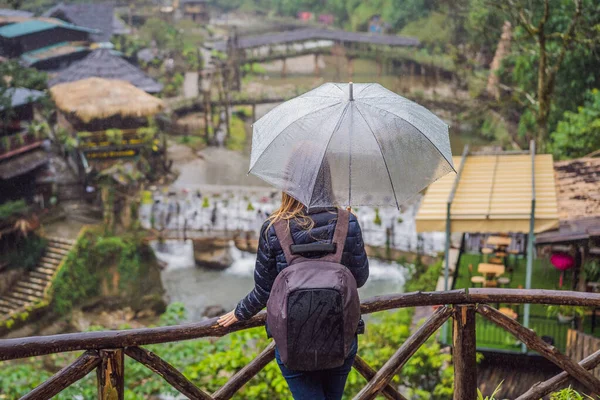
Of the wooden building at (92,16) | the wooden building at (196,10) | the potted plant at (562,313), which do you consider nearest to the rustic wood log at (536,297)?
the potted plant at (562,313)

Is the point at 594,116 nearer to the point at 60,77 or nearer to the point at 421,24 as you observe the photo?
the point at 60,77

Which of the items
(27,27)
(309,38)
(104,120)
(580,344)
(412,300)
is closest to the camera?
(412,300)

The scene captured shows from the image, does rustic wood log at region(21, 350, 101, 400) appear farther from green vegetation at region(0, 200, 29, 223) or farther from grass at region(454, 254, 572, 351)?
green vegetation at region(0, 200, 29, 223)

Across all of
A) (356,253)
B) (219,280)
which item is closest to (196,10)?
(219,280)

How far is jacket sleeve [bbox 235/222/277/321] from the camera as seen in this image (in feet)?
7.80

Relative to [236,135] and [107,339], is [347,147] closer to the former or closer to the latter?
[107,339]

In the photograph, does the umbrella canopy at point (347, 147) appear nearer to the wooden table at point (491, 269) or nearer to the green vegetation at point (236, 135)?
the wooden table at point (491, 269)

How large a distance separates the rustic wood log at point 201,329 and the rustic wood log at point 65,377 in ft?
0.15

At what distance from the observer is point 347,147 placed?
2615 millimetres

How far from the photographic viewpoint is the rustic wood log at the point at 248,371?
2.80m

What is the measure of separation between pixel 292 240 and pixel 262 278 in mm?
188

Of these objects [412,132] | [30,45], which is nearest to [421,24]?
[30,45]

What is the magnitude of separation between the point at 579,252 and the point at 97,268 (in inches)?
503

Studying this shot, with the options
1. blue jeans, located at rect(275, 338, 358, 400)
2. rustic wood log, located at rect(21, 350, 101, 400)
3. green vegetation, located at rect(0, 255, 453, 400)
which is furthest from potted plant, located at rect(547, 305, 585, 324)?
rustic wood log, located at rect(21, 350, 101, 400)
